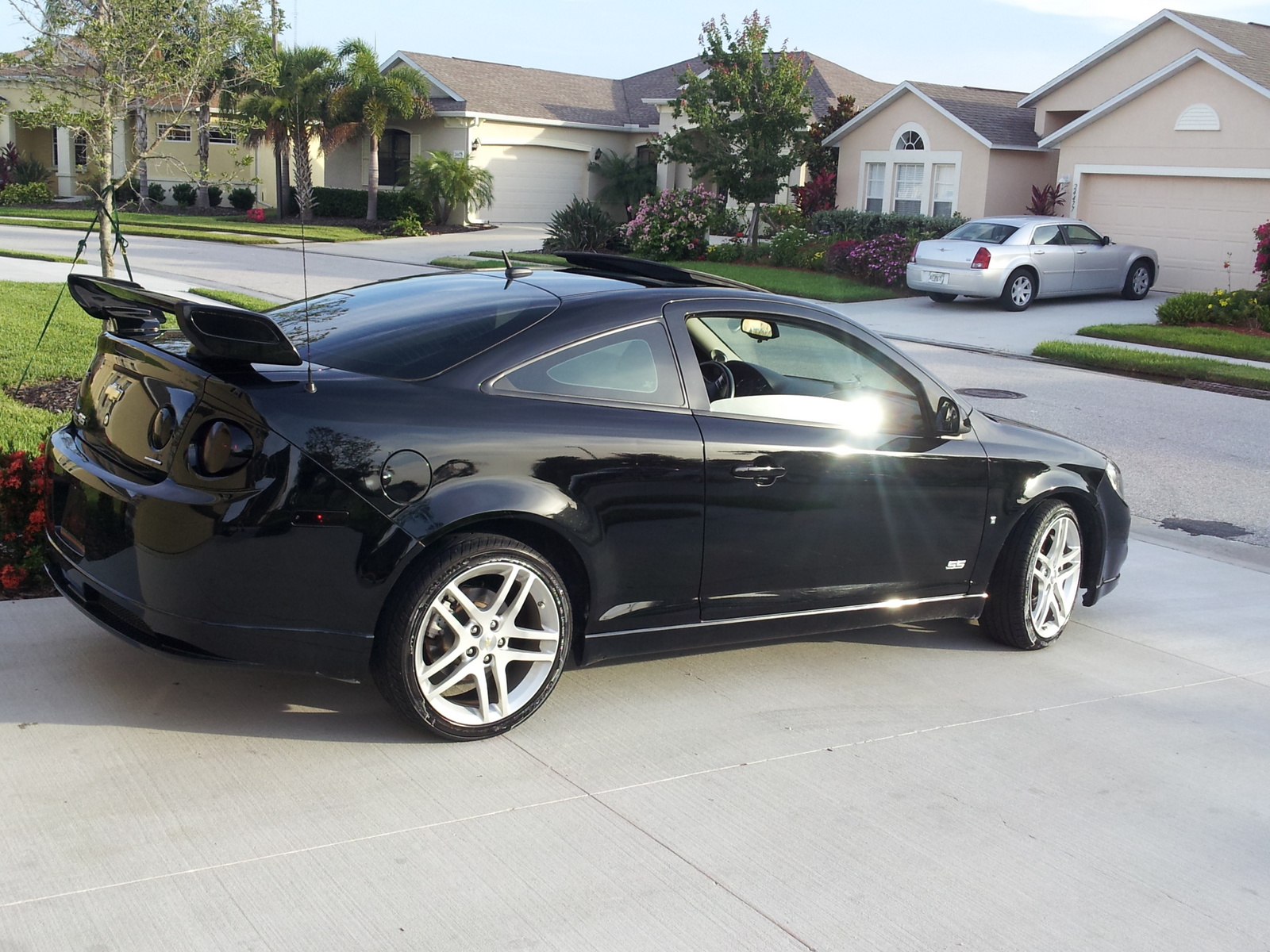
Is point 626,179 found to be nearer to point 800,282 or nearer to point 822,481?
point 800,282

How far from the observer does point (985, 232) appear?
21828 mm

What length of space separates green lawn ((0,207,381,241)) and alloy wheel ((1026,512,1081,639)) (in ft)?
88.9

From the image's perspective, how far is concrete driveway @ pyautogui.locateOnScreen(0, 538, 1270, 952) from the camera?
3.18 m

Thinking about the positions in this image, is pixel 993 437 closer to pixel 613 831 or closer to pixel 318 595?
pixel 613 831

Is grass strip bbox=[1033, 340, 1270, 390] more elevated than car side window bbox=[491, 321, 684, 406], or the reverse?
car side window bbox=[491, 321, 684, 406]

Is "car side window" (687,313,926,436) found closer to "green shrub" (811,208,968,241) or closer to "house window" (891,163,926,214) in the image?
"green shrub" (811,208,968,241)

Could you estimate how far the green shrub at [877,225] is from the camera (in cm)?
2620

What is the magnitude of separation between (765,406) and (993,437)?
1.20 m

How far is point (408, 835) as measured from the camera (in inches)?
139

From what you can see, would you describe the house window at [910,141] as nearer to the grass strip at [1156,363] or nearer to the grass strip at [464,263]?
the grass strip at [464,263]

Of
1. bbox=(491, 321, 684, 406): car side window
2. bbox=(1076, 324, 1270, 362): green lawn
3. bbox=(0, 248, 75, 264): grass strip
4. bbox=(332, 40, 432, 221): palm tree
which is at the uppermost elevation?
bbox=(332, 40, 432, 221): palm tree

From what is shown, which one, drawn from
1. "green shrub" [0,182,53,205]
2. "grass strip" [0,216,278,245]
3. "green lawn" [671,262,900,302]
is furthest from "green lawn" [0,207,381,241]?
"green lawn" [671,262,900,302]

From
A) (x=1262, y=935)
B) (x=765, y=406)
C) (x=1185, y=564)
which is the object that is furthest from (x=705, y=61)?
(x=1262, y=935)

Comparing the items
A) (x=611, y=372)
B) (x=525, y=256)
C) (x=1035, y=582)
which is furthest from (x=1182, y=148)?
(x=611, y=372)
